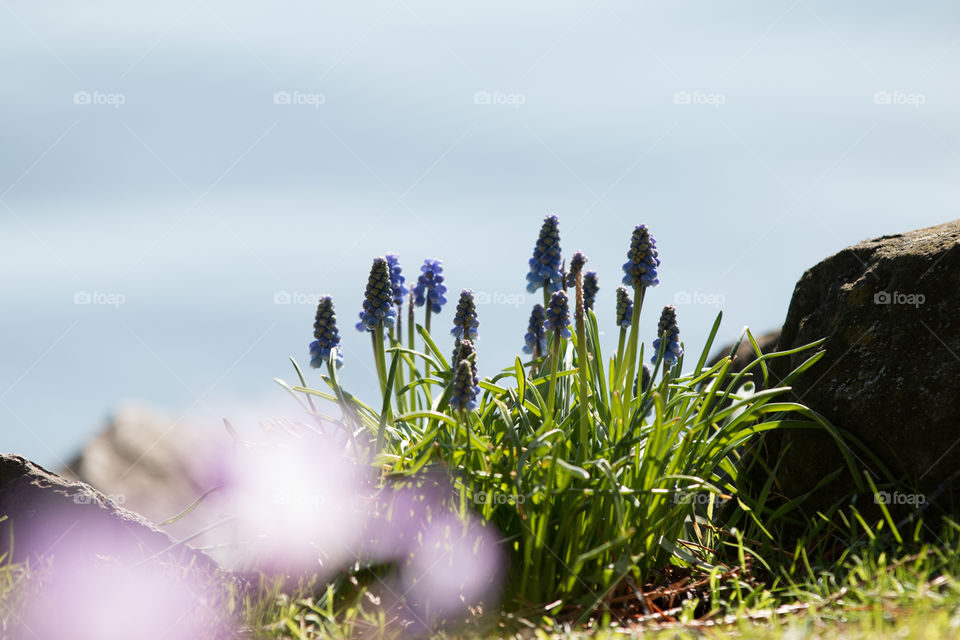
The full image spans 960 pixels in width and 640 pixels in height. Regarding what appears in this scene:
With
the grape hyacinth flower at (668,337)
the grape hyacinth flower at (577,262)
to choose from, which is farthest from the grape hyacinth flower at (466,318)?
the grape hyacinth flower at (668,337)

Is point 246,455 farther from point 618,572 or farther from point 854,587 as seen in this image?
point 854,587

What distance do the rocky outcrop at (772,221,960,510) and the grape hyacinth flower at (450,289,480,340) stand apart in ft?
5.47

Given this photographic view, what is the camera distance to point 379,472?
3350 mm

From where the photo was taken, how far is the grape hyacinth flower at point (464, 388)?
273cm

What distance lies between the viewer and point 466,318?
390 centimetres

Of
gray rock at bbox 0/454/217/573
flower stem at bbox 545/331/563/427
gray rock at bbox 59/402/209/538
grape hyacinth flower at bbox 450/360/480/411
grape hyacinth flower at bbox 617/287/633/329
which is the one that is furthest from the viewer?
gray rock at bbox 59/402/209/538

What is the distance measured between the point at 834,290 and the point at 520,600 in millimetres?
2417

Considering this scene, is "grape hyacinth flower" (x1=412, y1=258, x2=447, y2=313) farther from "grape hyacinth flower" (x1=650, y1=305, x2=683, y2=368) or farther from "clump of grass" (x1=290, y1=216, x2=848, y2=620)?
"grape hyacinth flower" (x1=650, y1=305, x2=683, y2=368)

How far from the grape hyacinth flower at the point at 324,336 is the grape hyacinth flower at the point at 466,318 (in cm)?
61

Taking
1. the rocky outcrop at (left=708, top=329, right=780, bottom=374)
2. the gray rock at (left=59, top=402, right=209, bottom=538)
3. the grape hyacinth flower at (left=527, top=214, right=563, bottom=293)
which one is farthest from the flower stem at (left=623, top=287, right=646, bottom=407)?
the gray rock at (left=59, top=402, right=209, bottom=538)

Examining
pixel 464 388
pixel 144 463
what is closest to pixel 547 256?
pixel 464 388

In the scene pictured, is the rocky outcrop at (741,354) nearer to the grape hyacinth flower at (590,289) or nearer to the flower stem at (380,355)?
the grape hyacinth flower at (590,289)

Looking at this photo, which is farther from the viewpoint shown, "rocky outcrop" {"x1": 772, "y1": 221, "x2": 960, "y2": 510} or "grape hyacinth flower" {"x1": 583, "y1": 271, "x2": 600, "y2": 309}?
"grape hyacinth flower" {"x1": 583, "y1": 271, "x2": 600, "y2": 309}

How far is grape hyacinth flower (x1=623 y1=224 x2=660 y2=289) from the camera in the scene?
139 inches
